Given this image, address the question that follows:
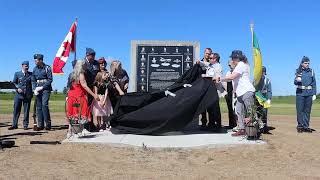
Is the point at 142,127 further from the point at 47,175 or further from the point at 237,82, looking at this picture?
the point at 47,175

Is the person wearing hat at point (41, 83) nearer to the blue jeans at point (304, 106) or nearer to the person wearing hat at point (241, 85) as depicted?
the person wearing hat at point (241, 85)

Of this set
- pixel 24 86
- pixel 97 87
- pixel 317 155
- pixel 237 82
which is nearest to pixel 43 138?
pixel 97 87

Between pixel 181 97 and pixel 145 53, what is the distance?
2460 mm

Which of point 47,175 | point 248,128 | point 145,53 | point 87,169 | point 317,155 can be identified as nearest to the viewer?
point 47,175

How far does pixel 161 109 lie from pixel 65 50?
3.47m

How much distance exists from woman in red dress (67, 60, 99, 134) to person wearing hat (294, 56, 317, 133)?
5.49 meters

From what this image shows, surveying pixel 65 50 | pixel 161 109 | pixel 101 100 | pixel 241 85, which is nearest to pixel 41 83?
pixel 65 50

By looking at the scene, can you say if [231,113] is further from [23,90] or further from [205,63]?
[23,90]

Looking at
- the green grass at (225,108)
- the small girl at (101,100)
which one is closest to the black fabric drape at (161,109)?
the small girl at (101,100)

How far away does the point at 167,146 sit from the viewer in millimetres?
9547

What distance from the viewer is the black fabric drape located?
1077cm

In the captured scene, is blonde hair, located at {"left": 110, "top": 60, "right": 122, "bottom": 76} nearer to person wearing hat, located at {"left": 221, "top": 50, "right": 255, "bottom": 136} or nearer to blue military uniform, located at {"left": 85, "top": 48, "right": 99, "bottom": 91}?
blue military uniform, located at {"left": 85, "top": 48, "right": 99, "bottom": 91}

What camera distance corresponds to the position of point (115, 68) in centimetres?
1167

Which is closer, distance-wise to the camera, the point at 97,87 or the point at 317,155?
the point at 317,155
